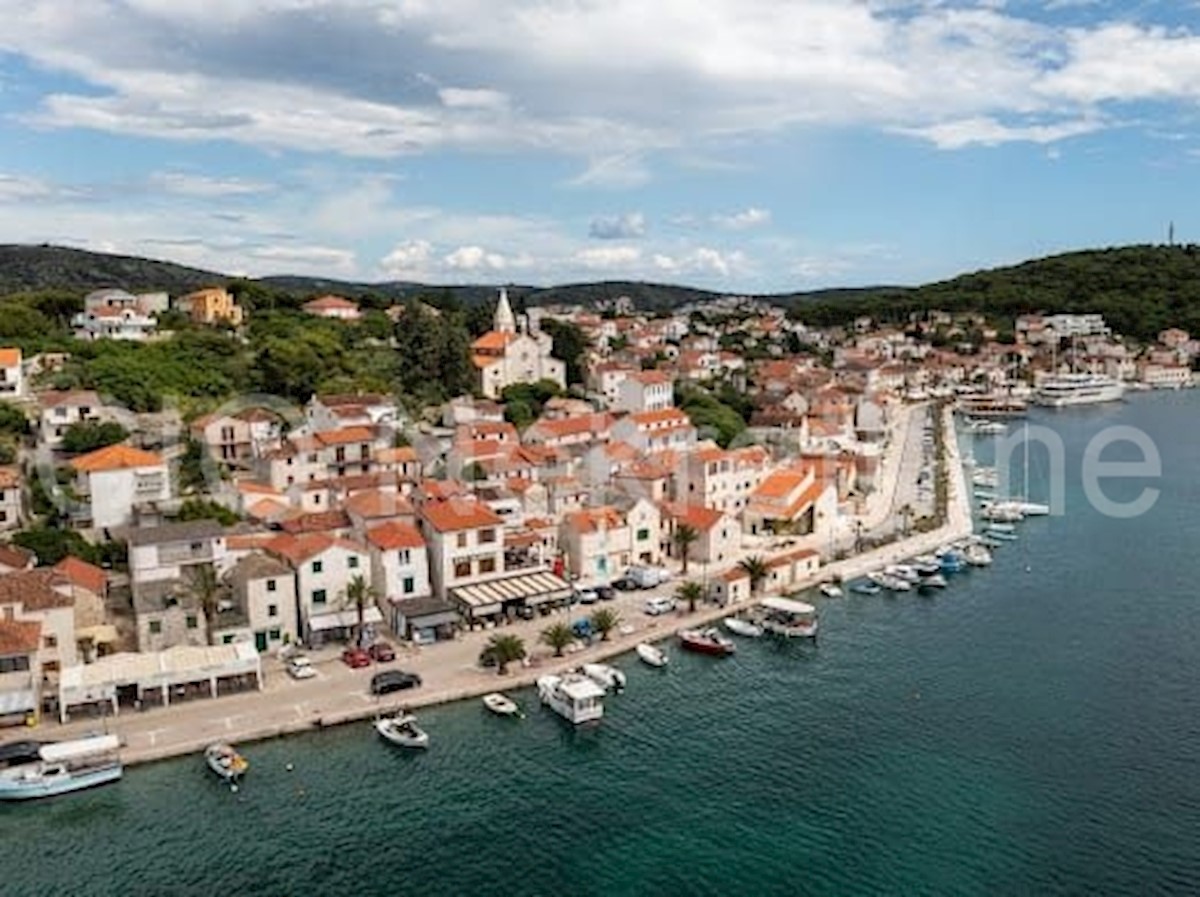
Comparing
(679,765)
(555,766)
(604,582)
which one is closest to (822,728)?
(679,765)

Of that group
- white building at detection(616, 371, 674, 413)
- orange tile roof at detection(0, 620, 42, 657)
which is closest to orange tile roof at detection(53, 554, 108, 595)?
orange tile roof at detection(0, 620, 42, 657)

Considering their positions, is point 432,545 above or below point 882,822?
above

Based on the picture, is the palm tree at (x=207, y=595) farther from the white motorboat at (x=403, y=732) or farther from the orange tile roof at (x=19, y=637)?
the white motorboat at (x=403, y=732)

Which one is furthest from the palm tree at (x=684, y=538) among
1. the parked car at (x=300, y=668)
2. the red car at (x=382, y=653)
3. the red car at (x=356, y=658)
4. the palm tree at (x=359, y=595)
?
the parked car at (x=300, y=668)

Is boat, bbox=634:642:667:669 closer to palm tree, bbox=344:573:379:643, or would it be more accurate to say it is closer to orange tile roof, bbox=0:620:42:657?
palm tree, bbox=344:573:379:643

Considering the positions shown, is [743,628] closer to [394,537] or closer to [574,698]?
[574,698]

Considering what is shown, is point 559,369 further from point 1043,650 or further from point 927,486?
point 1043,650

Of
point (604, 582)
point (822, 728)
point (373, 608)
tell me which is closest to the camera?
point (822, 728)
